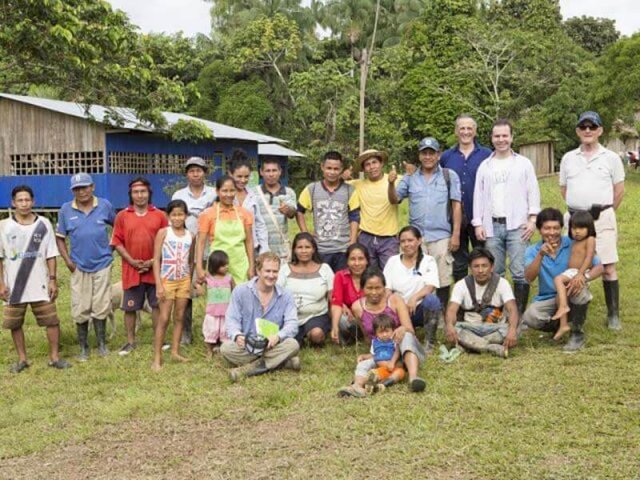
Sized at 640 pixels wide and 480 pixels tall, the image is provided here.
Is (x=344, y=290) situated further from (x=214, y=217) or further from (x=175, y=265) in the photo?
(x=175, y=265)

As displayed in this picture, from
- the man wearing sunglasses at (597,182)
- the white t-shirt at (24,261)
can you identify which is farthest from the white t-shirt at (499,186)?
the white t-shirt at (24,261)

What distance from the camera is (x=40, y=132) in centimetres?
2245

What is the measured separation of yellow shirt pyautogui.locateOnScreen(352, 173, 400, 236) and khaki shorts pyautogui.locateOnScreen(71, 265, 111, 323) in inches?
100

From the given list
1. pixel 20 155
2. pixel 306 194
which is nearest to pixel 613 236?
pixel 306 194

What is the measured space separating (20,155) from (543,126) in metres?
20.9

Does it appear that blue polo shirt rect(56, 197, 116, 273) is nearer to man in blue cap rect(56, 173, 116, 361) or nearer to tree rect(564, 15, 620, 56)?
man in blue cap rect(56, 173, 116, 361)

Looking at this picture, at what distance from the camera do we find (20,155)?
2292cm

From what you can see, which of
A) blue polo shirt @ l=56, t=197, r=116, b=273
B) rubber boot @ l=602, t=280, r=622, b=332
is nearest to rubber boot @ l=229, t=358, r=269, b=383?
blue polo shirt @ l=56, t=197, r=116, b=273

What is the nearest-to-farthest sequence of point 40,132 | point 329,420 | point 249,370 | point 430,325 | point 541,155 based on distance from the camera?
point 329,420, point 249,370, point 430,325, point 40,132, point 541,155

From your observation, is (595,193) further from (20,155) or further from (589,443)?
(20,155)

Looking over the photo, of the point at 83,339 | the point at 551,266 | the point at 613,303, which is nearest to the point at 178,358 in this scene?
the point at 83,339

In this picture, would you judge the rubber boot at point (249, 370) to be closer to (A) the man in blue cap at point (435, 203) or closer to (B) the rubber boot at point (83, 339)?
(B) the rubber boot at point (83, 339)

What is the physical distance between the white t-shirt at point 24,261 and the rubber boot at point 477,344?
3800 millimetres

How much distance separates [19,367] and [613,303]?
562cm
